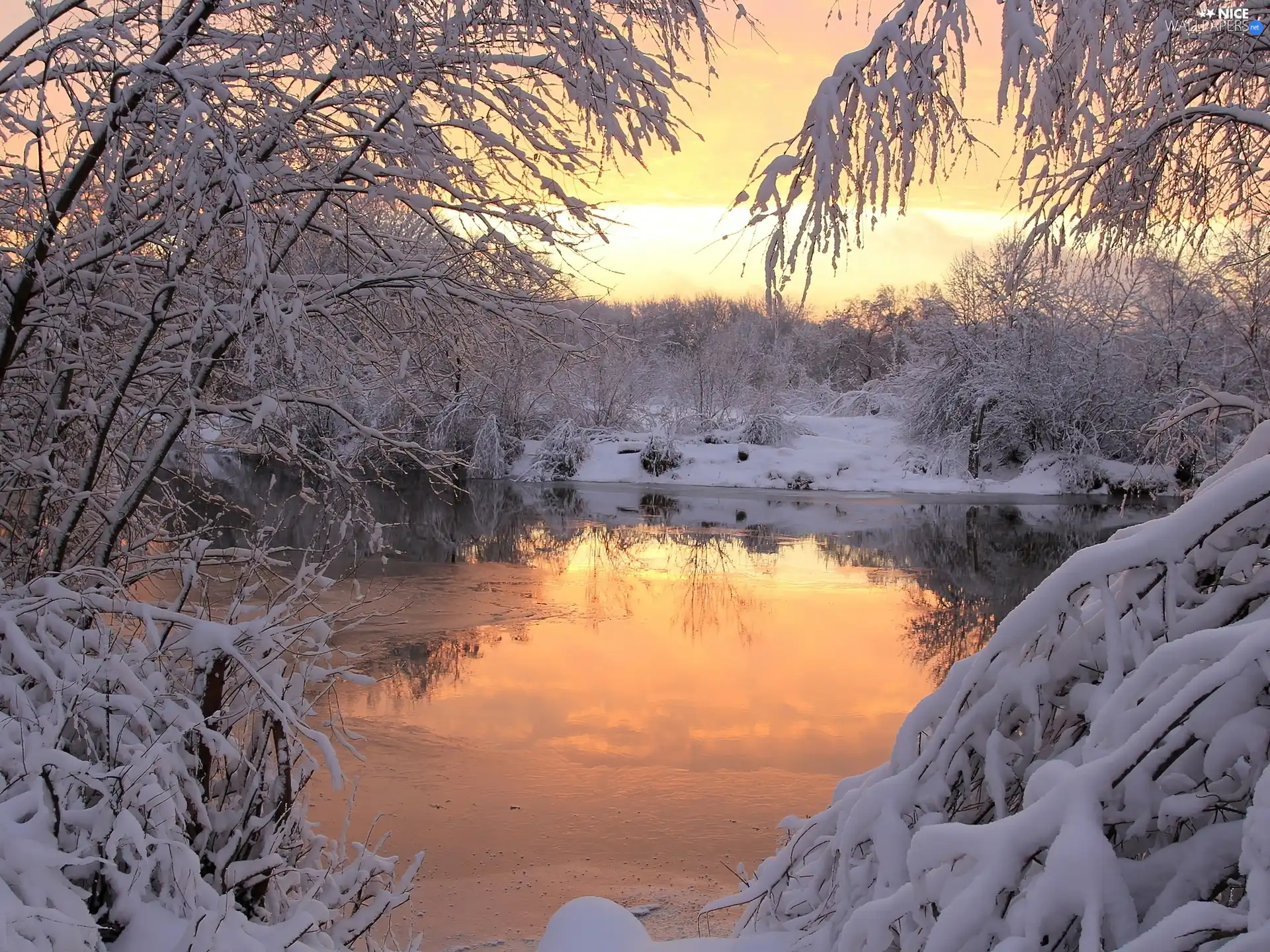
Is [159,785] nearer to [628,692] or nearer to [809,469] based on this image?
[628,692]

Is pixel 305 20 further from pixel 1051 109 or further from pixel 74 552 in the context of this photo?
pixel 1051 109

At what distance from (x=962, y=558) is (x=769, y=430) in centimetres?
1745

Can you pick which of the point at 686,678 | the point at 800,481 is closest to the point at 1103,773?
the point at 686,678

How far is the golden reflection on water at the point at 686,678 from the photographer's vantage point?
30.0 feet

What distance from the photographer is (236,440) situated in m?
6.17

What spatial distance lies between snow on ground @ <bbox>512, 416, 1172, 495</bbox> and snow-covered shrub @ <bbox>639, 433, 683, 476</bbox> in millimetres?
174

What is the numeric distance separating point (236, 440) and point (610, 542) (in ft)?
47.1

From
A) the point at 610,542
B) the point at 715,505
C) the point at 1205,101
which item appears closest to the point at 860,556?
the point at 610,542

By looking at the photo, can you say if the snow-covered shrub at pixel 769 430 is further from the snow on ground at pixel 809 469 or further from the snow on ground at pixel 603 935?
the snow on ground at pixel 603 935

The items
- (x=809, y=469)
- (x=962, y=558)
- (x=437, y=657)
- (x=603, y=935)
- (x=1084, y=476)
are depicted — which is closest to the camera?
(x=603, y=935)

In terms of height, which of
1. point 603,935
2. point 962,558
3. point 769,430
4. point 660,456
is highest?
point 769,430

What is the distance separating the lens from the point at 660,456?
33.9m

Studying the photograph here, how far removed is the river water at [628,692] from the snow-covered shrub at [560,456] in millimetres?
11611

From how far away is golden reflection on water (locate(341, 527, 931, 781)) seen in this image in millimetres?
9156
